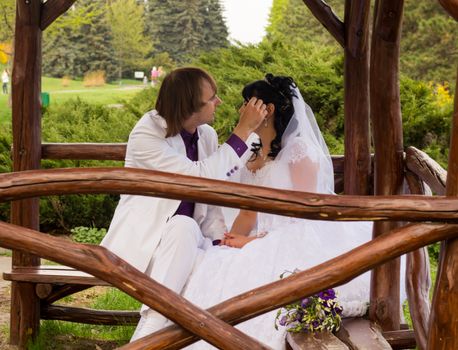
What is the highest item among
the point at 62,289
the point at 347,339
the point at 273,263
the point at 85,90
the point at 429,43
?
the point at 429,43

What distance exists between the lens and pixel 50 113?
13.0m

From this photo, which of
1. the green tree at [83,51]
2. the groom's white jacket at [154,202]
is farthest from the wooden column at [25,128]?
the green tree at [83,51]

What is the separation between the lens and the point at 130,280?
322cm

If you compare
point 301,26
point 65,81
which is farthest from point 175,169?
point 65,81

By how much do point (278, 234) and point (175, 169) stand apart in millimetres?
628

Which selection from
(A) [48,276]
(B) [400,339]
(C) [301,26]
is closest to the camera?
(B) [400,339]

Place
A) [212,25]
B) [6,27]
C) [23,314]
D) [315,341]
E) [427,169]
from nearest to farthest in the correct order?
1. [315,341]
2. [427,169]
3. [23,314]
4. [6,27]
5. [212,25]

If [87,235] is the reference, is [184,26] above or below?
above

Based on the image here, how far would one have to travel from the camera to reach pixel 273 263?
14.5 ft

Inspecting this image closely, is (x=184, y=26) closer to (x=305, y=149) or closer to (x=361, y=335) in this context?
(x=305, y=149)

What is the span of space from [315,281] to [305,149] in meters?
1.69

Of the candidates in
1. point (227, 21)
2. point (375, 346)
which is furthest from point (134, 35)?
point (375, 346)

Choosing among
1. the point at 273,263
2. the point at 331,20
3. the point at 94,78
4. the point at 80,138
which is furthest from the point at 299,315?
the point at 94,78

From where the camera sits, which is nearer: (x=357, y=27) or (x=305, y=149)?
(x=305, y=149)
